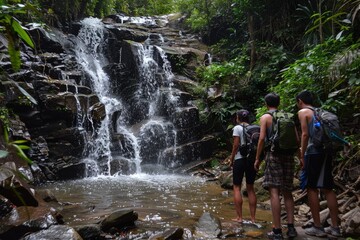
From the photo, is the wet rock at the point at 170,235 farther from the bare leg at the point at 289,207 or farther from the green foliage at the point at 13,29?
the green foliage at the point at 13,29

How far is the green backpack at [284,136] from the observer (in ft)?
13.5

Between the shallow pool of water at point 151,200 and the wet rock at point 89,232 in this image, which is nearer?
the wet rock at point 89,232

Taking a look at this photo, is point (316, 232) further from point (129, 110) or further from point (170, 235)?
point (129, 110)

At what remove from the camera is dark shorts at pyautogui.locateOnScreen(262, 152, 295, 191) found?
4.23 m

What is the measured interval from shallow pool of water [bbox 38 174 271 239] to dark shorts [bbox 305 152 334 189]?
109 centimetres

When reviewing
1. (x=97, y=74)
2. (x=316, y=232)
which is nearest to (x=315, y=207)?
(x=316, y=232)

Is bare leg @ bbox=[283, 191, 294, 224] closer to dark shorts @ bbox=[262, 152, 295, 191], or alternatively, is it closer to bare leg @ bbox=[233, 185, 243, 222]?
dark shorts @ bbox=[262, 152, 295, 191]

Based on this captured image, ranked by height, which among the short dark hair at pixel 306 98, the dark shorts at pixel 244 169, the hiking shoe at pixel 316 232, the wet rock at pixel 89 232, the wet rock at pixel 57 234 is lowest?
the hiking shoe at pixel 316 232

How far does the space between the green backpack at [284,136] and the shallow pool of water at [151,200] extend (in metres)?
1.36

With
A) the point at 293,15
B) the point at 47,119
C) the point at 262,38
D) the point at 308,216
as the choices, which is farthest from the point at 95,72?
the point at 308,216

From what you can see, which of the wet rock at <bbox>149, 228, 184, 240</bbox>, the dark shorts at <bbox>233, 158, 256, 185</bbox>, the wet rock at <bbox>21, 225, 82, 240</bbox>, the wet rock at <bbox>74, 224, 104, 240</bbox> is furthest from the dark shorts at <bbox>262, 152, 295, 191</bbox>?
the wet rock at <bbox>21, 225, 82, 240</bbox>

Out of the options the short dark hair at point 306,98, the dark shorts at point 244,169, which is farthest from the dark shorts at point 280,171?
the short dark hair at point 306,98

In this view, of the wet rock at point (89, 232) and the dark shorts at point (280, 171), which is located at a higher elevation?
the dark shorts at point (280, 171)

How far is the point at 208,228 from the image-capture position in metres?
4.40
